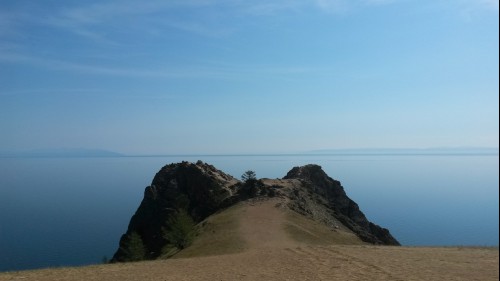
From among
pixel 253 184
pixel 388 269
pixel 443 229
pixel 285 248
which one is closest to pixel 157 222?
pixel 253 184

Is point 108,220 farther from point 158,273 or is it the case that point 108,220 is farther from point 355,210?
point 158,273

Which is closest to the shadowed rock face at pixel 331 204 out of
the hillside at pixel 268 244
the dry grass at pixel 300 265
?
the hillside at pixel 268 244

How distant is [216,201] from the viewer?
3046 inches

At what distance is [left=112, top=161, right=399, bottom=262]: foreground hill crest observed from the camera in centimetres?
6688

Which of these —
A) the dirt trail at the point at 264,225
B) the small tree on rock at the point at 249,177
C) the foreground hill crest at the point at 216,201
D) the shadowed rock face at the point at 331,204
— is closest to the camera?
the dirt trail at the point at 264,225

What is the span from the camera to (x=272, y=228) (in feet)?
158

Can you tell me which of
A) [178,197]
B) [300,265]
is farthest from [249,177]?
[300,265]

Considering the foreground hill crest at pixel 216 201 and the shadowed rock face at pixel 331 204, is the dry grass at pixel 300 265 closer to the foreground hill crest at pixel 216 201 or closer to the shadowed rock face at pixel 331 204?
the foreground hill crest at pixel 216 201

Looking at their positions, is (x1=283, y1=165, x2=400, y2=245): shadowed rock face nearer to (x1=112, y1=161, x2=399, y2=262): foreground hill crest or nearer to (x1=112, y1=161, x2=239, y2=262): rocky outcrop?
(x1=112, y1=161, x2=399, y2=262): foreground hill crest

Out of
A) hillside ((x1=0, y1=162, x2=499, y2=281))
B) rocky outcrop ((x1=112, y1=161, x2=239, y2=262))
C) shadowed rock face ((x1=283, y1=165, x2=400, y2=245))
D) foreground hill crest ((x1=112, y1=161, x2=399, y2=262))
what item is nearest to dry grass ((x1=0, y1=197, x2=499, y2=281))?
hillside ((x1=0, y1=162, x2=499, y2=281))

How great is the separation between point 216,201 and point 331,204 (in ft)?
78.8

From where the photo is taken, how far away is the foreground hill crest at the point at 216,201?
66875 millimetres

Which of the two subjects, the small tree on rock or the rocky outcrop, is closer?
the small tree on rock

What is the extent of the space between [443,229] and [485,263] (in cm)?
15710
